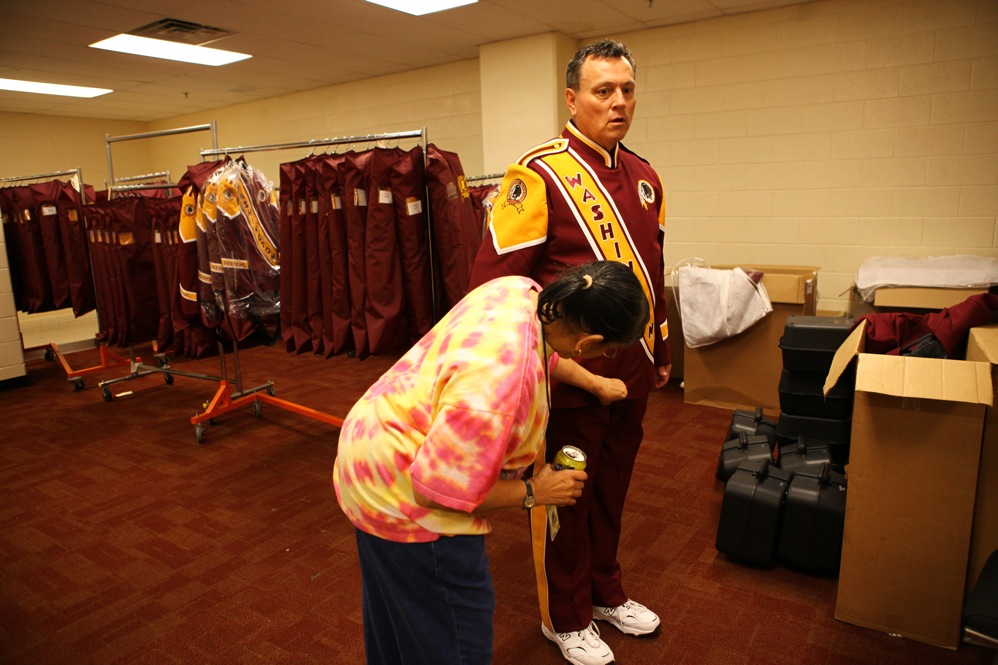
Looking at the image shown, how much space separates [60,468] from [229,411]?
910 mm

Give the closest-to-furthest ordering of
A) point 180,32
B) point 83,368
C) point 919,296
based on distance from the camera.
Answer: point 919,296, point 180,32, point 83,368

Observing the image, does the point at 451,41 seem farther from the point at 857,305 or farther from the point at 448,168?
the point at 857,305

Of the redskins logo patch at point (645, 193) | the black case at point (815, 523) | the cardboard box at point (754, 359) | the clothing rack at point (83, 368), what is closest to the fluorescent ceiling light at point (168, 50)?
the clothing rack at point (83, 368)

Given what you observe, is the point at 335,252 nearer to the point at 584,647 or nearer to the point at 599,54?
the point at 599,54

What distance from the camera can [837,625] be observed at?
1.96m

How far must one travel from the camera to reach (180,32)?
467 centimetres

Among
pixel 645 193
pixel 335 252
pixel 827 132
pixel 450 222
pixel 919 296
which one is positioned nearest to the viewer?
pixel 645 193

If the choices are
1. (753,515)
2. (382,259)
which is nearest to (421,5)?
(382,259)

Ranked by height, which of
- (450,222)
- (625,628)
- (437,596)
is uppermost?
(450,222)

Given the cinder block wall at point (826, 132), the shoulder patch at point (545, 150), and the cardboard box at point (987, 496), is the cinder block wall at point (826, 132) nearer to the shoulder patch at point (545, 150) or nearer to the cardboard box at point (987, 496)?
the cardboard box at point (987, 496)

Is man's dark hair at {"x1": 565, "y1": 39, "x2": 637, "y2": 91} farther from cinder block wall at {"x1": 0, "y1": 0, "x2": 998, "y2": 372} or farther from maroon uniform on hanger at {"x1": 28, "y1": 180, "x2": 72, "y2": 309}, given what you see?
maroon uniform on hanger at {"x1": 28, "y1": 180, "x2": 72, "y2": 309}

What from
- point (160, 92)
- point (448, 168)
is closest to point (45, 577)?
point (448, 168)

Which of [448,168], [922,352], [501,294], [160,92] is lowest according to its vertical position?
[922,352]

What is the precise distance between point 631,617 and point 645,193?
1246 millimetres
